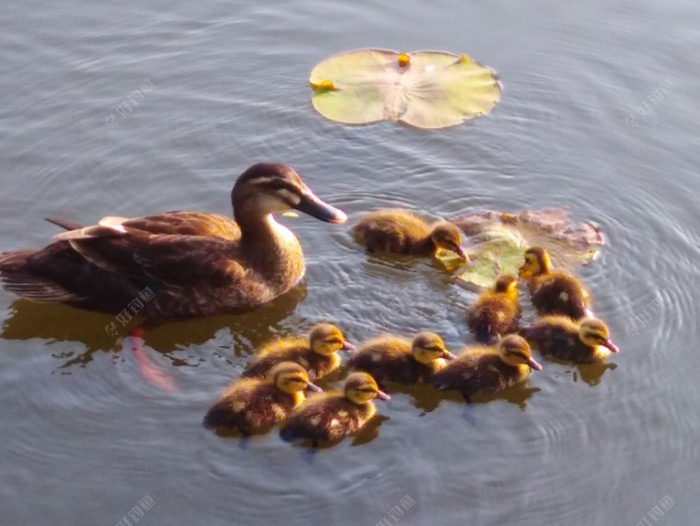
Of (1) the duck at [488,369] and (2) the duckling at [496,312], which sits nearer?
(1) the duck at [488,369]

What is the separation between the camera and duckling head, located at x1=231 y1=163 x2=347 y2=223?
718 centimetres

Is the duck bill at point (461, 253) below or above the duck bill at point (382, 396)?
above

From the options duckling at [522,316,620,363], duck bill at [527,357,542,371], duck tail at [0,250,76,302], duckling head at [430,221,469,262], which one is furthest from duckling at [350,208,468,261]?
duck tail at [0,250,76,302]

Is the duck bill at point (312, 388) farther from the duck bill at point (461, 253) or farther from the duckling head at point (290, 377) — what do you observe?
the duck bill at point (461, 253)

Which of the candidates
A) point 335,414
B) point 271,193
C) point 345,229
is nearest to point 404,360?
point 335,414

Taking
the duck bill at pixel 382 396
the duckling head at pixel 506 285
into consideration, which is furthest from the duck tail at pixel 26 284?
the duckling head at pixel 506 285

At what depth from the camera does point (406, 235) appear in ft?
24.9

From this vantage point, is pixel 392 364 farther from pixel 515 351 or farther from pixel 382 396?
pixel 515 351

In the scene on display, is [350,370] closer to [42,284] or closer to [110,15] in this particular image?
[42,284]

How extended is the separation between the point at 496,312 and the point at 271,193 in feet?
5.23

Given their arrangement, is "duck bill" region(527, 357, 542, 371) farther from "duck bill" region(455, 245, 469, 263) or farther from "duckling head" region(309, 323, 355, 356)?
"duck bill" region(455, 245, 469, 263)

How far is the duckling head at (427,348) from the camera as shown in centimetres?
646

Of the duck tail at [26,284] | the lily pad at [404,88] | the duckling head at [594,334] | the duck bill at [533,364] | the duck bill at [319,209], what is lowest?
the duck tail at [26,284]

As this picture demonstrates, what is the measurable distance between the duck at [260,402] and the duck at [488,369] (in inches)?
32.6
